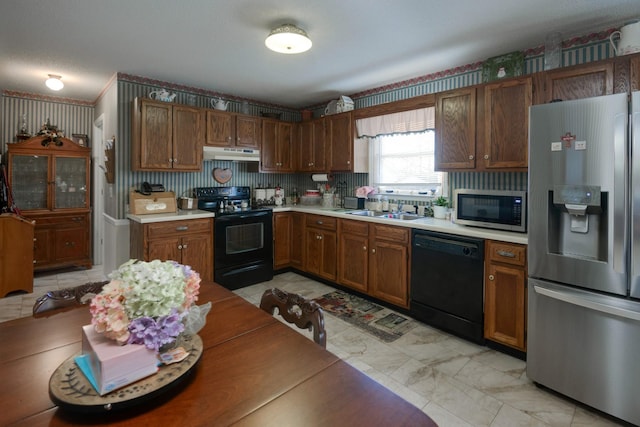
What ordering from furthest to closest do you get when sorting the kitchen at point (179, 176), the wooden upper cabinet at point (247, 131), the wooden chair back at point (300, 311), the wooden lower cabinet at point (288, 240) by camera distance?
1. the wooden lower cabinet at point (288, 240)
2. the wooden upper cabinet at point (247, 131)
3. the kitchen at point (179, 176)
4. the wooden chair back at point (300, 311)

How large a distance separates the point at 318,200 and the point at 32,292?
3.67 m

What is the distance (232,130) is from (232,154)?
32cm

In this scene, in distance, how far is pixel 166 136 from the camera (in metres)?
3.86

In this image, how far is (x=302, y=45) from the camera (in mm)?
2637

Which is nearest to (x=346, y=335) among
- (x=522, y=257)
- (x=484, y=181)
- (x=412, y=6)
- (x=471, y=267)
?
(x=471, y=267)

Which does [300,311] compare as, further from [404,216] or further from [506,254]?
[404,216]

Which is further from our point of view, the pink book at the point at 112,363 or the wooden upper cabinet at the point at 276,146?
the wooden upper cabinet at the point at 276,146

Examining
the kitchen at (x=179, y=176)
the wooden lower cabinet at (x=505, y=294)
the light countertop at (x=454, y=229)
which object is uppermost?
the kitchen at (x=179, y=176)

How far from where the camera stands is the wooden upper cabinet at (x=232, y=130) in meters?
4.21

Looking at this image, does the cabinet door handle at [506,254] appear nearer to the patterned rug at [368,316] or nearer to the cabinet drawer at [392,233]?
the cabinet drawer at [392,233]

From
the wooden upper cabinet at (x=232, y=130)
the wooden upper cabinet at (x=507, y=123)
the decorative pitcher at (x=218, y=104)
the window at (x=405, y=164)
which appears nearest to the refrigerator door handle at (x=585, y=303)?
the wooden upper cabinet at (x=507, y=123)

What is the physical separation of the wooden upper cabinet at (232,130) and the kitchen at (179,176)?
1.28ft

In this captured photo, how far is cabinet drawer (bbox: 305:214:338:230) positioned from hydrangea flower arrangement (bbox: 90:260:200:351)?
124 inches

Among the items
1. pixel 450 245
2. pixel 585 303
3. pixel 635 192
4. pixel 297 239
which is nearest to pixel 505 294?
pixel 450 245
